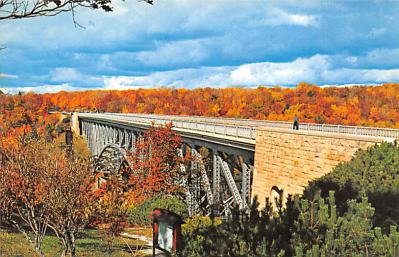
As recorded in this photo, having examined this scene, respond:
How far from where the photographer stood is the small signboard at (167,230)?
8.85m

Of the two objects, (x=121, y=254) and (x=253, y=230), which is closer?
(x=253, y=230)

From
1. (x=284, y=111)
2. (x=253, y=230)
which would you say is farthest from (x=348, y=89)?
(x=253, y=230)

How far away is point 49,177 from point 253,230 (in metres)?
7.47

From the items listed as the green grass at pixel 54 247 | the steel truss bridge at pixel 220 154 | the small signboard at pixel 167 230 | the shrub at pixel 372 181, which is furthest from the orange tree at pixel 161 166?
the small signboard at pixel 167 230

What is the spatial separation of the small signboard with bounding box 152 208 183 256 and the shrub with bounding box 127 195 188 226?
17.7 metres

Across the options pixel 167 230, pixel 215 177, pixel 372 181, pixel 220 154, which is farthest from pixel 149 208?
pixel 167 230

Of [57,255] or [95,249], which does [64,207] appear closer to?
[57,255]

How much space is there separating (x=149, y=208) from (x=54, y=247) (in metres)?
9.25

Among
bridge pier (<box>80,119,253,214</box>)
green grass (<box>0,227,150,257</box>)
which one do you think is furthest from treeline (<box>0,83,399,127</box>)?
green grass (<box>0,227,150,257</box>)

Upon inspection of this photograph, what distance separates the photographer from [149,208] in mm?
27828

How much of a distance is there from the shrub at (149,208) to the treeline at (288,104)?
14.6 meters

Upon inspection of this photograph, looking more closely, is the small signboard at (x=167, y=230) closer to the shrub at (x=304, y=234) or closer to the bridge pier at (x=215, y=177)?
the shrub at (x=304, y=234)

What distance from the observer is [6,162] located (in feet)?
56.0

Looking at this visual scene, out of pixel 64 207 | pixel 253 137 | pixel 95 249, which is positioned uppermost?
pixel 253 137
